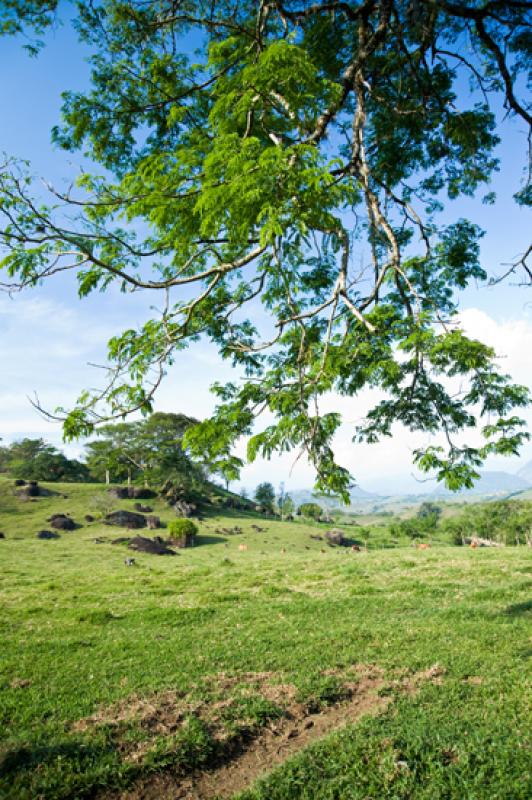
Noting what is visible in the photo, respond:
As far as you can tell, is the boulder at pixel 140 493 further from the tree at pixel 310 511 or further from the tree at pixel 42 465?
the tree at pixel 310 511

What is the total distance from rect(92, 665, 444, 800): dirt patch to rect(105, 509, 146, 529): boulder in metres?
44.5

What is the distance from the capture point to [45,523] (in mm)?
44094

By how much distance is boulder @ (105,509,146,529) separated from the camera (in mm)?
47925

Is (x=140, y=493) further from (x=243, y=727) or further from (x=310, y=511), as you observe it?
(x=243, y=727)

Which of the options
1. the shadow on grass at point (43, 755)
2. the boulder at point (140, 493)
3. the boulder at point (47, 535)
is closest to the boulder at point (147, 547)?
the boulder at point (47, 535)

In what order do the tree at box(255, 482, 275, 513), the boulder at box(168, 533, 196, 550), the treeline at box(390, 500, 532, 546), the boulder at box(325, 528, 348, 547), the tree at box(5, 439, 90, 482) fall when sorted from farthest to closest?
the tree at box(255, 482, 275, 513) → the tree at box(5, 439, 90, 482) → the treeline at box(390, 500, 532, 546) → the boulder at box(325, 528, 348, 547) → the boulder at box(168, 533, 196, 550)

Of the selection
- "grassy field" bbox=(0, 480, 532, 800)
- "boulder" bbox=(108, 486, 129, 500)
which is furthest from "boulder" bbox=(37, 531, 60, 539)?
"grassy field" bbox=(0, 480, 532, 800)

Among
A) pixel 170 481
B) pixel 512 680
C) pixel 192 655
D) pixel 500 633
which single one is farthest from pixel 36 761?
pixel 170 481

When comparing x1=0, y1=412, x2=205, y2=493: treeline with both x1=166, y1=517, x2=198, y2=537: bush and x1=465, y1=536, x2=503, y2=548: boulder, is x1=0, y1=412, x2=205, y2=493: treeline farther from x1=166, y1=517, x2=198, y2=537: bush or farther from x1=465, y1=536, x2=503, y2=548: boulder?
x1=465, y1=536, x2=503, y2=548: boulder

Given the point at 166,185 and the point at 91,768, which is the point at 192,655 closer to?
the point at 91,768

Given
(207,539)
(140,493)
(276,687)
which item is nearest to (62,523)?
(207,539)

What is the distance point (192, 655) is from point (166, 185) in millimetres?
8313

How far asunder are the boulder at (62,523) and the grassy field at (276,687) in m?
30.7

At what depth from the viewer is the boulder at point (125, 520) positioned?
4792 centimetres
